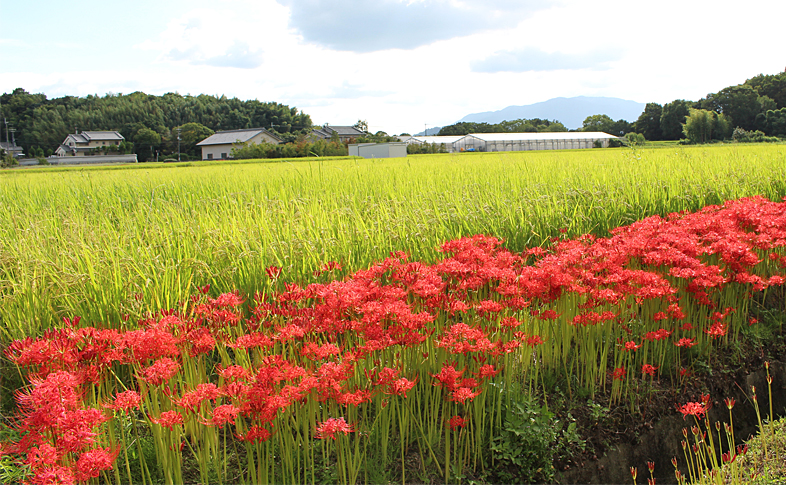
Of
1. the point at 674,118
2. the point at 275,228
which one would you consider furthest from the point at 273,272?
the point at 674,118

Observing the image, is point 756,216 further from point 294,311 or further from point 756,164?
point 756,164

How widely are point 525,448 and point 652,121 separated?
3055 inches

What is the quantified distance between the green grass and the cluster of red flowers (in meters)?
0.41

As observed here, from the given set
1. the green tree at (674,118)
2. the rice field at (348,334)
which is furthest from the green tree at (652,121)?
the rice field at (348,334)

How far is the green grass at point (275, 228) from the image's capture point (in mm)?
3016

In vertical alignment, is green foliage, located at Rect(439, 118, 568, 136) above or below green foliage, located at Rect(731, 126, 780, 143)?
above

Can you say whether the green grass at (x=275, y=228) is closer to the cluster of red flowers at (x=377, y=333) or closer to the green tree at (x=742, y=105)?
the cluster of red flowers at (x=377, y=333)

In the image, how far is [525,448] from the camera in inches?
90.4

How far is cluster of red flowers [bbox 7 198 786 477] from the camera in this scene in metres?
1.72

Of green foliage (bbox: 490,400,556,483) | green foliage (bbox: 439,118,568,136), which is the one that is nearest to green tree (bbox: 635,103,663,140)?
green foliage (bbox: 439,118,568,136)

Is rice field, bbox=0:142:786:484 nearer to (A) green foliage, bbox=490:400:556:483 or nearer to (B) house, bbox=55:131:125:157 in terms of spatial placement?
(A) green foliage, bbox=490:400:556:483

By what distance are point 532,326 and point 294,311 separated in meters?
1.52

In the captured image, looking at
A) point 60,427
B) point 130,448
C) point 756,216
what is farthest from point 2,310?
point 756,216

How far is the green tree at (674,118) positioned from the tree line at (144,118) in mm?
57367
